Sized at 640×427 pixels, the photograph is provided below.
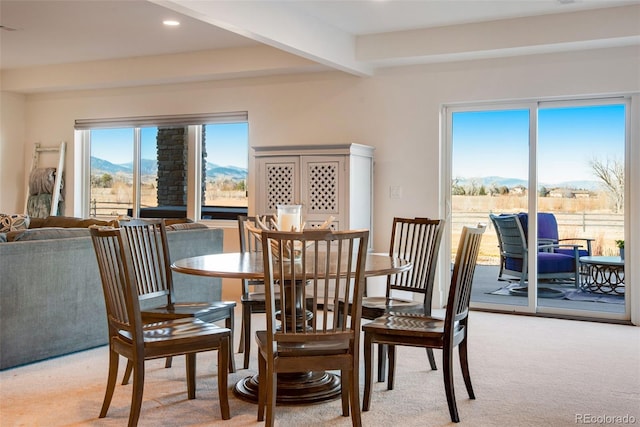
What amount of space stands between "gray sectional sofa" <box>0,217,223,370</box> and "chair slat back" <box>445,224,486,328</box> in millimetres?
2451

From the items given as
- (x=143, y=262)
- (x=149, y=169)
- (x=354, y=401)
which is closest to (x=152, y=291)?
(x=143, y=262)

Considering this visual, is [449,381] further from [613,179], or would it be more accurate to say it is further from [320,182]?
[613,179]

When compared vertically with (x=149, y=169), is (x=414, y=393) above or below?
below

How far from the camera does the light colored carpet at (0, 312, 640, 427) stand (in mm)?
2889

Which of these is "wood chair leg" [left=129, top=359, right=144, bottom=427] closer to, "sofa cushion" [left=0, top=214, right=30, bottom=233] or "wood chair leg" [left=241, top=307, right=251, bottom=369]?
"wood chair leg" [left=241, top=307, right=251, bottom=369]

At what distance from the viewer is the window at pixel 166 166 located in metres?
6.80

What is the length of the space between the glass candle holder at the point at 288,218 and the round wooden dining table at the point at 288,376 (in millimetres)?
232

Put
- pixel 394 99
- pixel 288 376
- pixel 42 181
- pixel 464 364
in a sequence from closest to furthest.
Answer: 1. pixel 464 364
2. pixel 288 376
3. pixel 394 99
4. pixel 42 181

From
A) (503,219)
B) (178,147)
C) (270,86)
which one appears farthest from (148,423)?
(178,147)

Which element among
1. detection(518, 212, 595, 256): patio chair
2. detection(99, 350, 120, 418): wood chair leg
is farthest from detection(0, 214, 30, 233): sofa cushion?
detection(518, 212, 595, 256): patio chair

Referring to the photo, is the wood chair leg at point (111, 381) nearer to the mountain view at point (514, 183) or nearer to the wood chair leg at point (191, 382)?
the wood chair leg at point (191, 382)

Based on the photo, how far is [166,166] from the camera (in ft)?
23.6

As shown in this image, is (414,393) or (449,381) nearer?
(449,381)

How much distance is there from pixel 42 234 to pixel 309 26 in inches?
101
